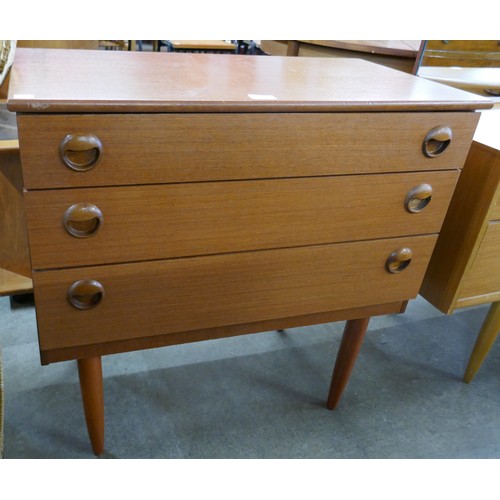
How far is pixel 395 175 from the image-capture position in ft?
3.39

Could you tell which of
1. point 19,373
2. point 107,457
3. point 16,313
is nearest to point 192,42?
point 16,313

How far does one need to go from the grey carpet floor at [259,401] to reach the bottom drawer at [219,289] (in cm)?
42

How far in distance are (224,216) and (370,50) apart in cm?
138

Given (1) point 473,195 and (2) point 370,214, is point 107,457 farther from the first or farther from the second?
(1) point 473,195

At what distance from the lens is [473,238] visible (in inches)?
47.8

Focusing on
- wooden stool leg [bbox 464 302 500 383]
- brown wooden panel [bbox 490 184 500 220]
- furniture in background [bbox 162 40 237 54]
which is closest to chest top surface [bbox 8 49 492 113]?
brown wooden panel [bbox 490 184 500 220]

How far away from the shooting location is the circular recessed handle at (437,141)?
100 centimetres

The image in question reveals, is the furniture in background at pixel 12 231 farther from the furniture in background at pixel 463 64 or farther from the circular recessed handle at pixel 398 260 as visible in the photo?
the furniture in background at pixel 463 64

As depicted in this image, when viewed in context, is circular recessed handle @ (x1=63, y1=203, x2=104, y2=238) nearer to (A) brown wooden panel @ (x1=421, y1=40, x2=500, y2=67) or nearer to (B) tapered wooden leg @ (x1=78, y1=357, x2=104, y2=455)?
(B) tapered wooden leg @ (x1=78, y1=357, x2=104, y2=455)

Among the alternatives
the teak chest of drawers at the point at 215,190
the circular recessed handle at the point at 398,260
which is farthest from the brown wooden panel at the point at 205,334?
Result: the circular recessed handle at the point at 398,260

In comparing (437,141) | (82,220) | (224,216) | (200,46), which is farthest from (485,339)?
(200,46)

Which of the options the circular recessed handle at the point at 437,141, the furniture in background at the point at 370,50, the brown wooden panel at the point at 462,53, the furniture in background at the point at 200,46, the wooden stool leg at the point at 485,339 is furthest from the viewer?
the furniture in background at the point at 200,46

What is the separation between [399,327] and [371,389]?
358mm

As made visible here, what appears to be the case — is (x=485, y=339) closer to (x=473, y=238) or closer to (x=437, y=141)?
(x=473, y=238)
